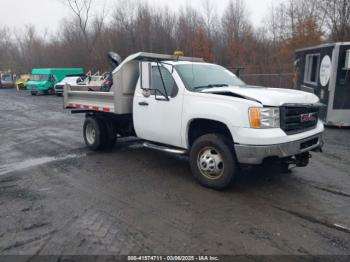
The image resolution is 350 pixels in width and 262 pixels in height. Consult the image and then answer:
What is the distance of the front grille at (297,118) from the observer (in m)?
4.35

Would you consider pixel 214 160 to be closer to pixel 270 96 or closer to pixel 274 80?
pixel 270 96

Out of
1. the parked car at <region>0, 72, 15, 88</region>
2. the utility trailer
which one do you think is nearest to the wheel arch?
the utility trailer

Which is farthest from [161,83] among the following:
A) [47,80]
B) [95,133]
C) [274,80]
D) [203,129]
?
[47,80]

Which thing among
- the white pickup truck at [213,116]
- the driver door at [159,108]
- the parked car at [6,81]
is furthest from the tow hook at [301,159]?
the parked car at [6,81]

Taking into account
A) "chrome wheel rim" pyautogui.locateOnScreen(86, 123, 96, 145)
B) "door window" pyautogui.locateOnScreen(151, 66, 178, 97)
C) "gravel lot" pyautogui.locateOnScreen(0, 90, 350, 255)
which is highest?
"door window" pyautogui.locateOnScreen(151, 66, 178, 97)

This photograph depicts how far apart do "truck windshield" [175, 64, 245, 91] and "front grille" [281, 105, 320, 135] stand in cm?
141

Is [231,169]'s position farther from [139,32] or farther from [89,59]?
[89,59]

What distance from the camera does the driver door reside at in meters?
5.24

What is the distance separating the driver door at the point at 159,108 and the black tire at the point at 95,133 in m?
1.56

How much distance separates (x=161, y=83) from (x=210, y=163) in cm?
184

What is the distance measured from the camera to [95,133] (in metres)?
7.36

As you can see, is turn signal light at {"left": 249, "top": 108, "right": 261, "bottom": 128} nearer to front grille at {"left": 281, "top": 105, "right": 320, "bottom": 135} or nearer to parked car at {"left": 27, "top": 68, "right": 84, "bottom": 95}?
front grille at {"left": 281, "top": 105, "right": 320, "bottom": 135}

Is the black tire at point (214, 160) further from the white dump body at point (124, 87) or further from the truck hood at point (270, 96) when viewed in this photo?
the white dump body at point (124, 87)

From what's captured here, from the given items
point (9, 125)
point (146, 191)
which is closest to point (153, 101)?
point (146, 191)
